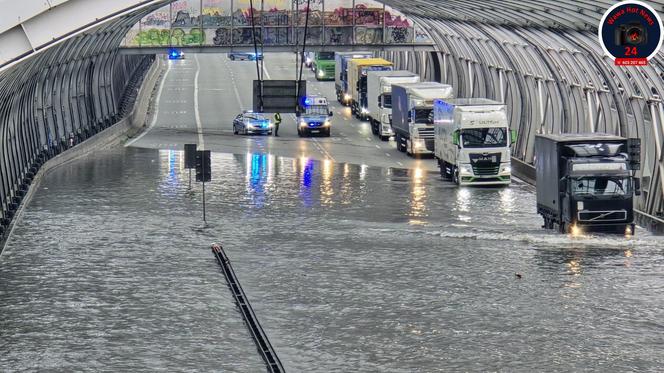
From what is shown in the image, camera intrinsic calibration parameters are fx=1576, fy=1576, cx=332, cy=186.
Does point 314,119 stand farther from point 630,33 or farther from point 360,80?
point 630,33

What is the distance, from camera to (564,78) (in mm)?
60906

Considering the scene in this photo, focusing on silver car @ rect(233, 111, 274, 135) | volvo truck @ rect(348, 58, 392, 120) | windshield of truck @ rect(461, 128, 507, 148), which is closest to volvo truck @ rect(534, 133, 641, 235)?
windshield of truck @ rect(461, 128, 507, 148)

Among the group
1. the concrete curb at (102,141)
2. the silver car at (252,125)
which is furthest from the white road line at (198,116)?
the concrete curb at (102,141)

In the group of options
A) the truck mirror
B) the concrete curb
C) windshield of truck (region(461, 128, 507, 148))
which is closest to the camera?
the truck mirror

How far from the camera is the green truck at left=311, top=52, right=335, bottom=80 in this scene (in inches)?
5148

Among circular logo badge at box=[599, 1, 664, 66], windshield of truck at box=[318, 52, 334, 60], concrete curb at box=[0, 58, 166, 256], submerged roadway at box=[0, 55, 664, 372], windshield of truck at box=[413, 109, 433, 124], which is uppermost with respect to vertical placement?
circular logo badge at box=[599, 1, 664, 66]

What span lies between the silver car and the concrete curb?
18.6 ft

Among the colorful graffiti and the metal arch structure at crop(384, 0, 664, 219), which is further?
the colorful graffiti

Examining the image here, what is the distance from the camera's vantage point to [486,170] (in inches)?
2276

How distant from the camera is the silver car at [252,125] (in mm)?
81875

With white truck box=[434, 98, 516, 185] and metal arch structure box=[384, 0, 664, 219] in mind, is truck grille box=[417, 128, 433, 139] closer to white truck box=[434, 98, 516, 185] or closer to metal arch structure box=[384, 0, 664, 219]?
metal arch structure box=[384, 0, 664, 219]

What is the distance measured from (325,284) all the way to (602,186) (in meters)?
10.8

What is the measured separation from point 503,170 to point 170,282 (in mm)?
24234

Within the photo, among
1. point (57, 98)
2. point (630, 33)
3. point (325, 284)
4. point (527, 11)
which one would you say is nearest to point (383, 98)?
point (57, 98)
